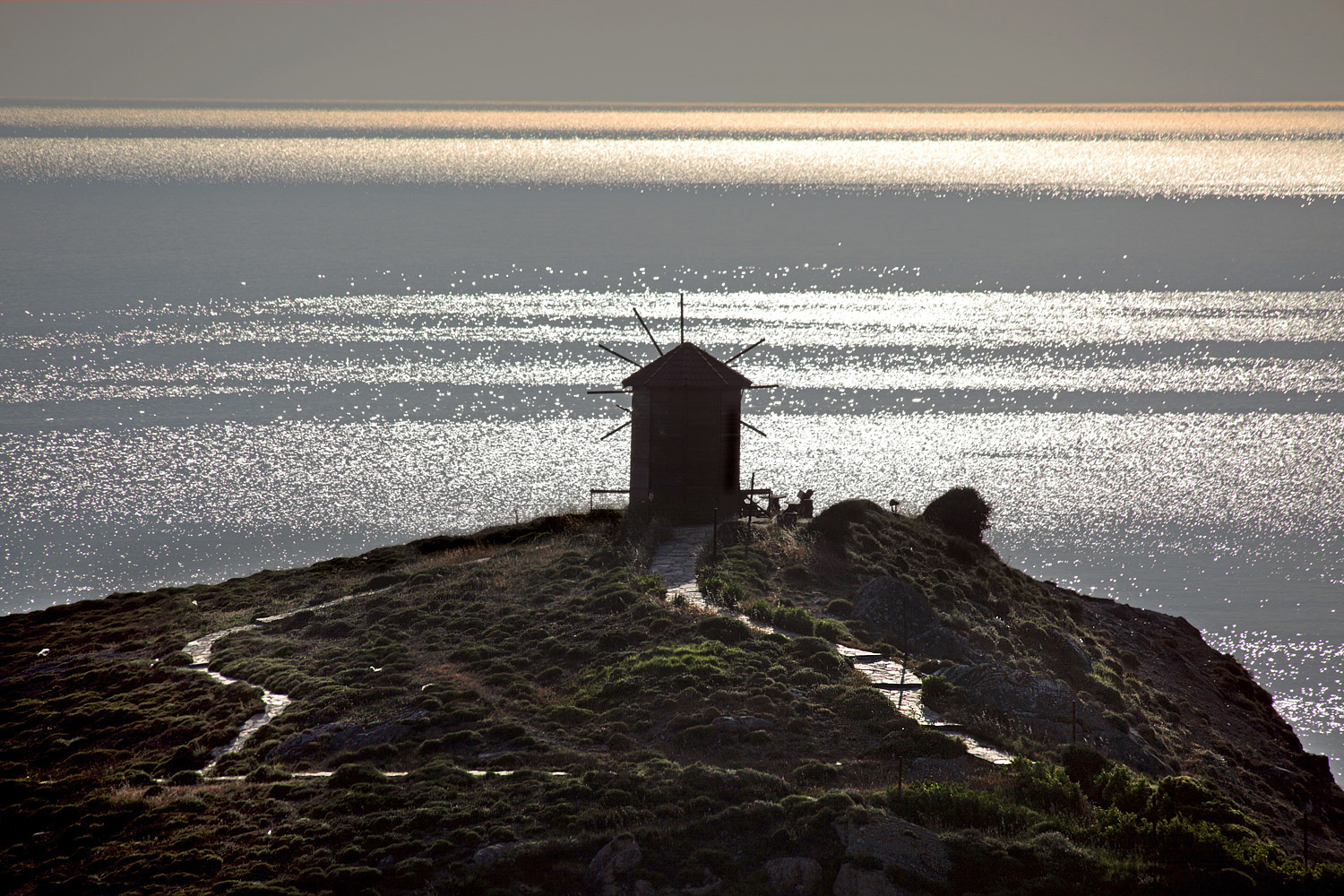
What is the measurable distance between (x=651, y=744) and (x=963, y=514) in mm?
23565

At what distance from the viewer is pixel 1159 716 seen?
1214 inches

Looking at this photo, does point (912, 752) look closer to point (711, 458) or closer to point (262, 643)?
point (711, 458)

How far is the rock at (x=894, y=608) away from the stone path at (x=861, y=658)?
261cm

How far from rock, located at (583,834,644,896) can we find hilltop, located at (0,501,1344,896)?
0.04 metres

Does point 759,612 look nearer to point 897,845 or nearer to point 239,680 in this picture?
Result: point 897,845

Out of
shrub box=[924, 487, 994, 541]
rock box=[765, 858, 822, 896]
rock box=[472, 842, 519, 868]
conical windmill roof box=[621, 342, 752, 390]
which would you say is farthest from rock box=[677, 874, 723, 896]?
shrub box=[924, 487, 994, 541]

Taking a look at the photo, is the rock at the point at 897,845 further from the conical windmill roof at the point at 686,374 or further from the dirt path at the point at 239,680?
the conical windmill roof at the point at 686,374

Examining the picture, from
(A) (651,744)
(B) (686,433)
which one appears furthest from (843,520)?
(A) (651,744)

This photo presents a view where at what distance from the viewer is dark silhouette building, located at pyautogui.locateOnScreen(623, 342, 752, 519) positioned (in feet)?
118

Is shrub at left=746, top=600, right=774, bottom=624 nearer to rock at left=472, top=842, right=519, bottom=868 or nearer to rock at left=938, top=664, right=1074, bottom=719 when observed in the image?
rock at left=938, top=664, right=1074, bottom=719

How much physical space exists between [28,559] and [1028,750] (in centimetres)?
5810

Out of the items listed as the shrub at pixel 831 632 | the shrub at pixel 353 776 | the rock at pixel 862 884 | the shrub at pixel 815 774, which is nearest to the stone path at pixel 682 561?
the shrub at pixel 831 632

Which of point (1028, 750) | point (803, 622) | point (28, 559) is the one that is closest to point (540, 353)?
point (28, 559)

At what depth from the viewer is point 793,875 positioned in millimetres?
16312
